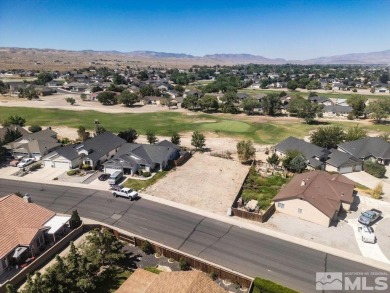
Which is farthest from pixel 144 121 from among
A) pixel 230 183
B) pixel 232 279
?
pixel 232 279

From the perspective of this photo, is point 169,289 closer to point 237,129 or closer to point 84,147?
point 84,147

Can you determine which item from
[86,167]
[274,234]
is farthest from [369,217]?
[86,167]

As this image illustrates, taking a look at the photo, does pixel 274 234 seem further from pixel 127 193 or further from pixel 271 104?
pixel 271 104

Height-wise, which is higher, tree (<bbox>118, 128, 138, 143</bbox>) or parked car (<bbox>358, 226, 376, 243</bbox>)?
tree (<bbox>118, 128, 138, 143</bbox>)

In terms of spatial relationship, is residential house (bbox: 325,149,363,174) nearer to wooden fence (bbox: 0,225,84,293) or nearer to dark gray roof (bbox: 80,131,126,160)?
dark gray roof (bbox: 80,131,126,160)

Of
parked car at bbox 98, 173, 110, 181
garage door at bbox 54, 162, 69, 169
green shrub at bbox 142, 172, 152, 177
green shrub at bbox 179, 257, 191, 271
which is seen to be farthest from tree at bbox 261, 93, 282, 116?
green shrub at bbox 179, 257, 191, 271
